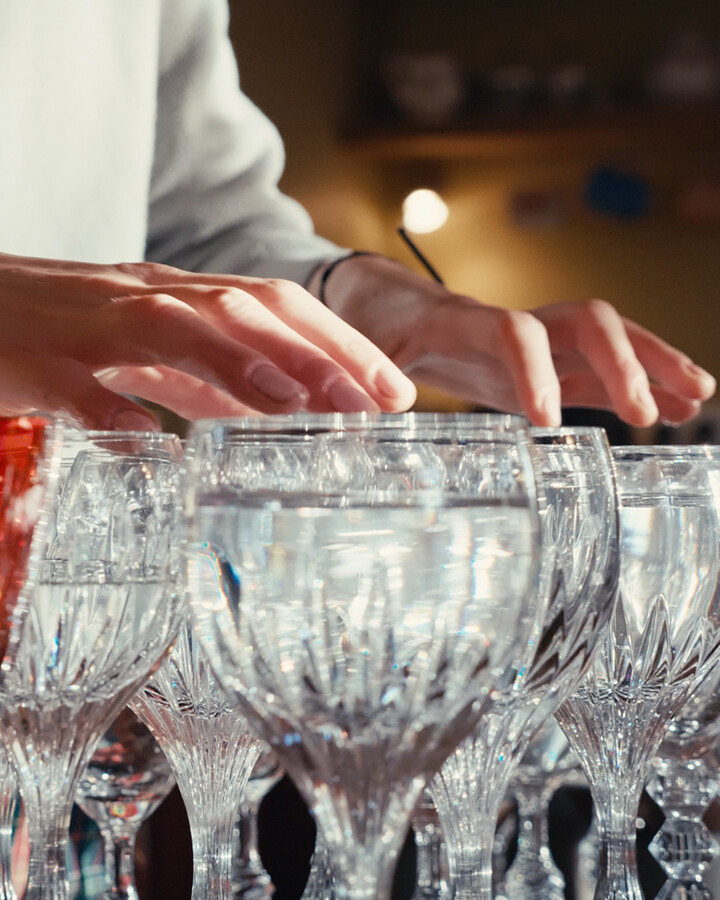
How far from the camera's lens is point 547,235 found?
1882 mm

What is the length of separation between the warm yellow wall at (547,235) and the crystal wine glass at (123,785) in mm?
1034

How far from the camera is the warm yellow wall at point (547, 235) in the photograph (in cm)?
147

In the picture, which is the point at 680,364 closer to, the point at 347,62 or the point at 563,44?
the point at 347,62

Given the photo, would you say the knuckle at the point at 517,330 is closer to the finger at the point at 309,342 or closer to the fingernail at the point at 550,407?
the fingernail at the point at 550,407

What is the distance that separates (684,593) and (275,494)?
172mm


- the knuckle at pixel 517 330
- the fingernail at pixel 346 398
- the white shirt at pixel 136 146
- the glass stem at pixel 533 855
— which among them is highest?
the white shirt at pixel 136 146

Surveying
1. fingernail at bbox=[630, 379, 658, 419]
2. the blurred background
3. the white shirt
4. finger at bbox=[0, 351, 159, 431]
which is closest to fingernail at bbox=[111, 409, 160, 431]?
finger at bbox=[0, 351, 159, 431]

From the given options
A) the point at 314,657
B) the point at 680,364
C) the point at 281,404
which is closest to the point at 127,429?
the point at 281,404

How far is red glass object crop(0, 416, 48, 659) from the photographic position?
0.30 metres

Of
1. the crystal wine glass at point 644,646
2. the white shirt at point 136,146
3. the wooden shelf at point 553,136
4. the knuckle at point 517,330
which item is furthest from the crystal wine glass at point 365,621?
the wooden shelf at point 553,136

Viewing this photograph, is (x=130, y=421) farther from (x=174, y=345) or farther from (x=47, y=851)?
(x=47, y=851)

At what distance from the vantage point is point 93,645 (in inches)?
11.9

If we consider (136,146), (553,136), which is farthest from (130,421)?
(553,136)

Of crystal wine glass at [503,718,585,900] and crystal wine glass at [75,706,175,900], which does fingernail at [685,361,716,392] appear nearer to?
crystal wine glass at [503,718,585,900]
